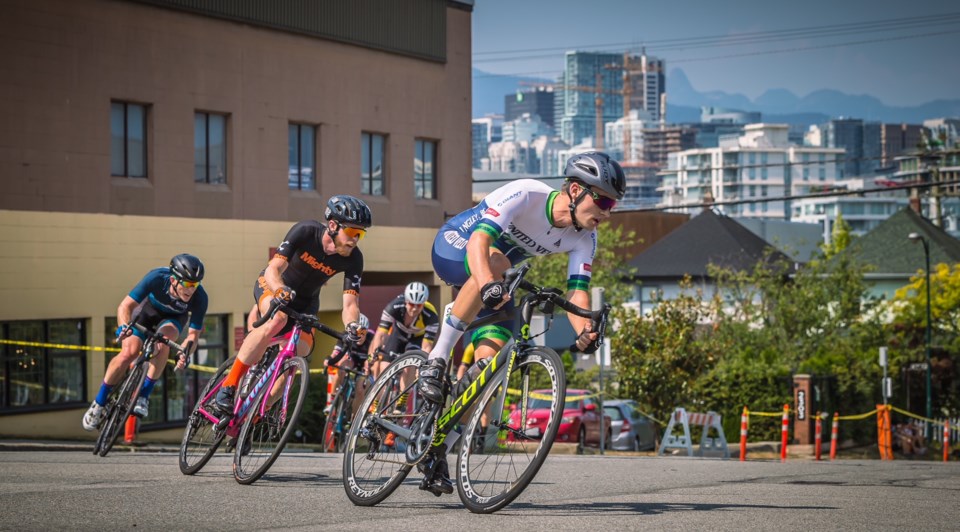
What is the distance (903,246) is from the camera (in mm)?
90875

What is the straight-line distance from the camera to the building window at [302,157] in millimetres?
34375

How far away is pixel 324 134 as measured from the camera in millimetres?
34844

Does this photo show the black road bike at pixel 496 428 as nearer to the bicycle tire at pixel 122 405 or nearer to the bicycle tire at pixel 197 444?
the bicycle tire at pixel 197 444

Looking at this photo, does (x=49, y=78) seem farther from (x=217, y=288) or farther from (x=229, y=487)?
(x=229, y=487)

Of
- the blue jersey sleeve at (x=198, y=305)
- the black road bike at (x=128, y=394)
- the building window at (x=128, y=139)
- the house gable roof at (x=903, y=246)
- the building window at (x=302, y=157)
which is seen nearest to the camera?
the blue jersey sleeve at (x=198, y=305)

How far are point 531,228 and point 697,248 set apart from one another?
8846cm

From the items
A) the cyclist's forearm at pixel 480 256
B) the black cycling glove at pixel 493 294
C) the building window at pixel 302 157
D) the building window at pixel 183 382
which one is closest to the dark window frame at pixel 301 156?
the building window at pixel 302 157

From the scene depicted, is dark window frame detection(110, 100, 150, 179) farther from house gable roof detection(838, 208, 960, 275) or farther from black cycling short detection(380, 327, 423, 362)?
house gable roof detection(838, 208, 960, 275)

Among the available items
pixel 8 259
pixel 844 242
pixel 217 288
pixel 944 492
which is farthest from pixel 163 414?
pixel 844 242

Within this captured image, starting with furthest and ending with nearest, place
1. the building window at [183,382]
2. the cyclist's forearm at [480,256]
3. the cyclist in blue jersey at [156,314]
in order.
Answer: the building window at [183,382] → the cyclist in blue jersey at [156,314] → the cyclist's forearm at [480,256]

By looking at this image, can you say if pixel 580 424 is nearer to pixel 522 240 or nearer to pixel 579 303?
pixel 522 240

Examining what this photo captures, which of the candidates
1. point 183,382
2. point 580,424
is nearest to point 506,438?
point 580,424

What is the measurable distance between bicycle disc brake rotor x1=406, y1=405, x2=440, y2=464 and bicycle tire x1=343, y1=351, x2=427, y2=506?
63 mm

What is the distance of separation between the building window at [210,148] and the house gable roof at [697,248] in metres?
60.8
